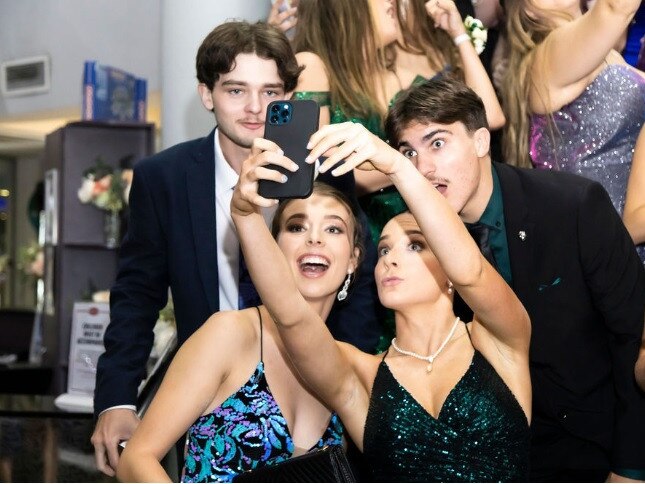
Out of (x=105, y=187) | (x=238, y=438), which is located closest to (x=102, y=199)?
(x=105, y=187)

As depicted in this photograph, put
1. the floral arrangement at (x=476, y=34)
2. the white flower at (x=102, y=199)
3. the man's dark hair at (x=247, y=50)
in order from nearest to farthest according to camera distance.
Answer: the man's dark hair at (x=247, y=50), the floral arrangement at (x=476, y=34), the white flower at (x=102, y=199)

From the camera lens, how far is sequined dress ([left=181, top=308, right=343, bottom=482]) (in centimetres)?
208

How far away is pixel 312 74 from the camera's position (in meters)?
2.85

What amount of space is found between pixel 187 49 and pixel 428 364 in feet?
8.82

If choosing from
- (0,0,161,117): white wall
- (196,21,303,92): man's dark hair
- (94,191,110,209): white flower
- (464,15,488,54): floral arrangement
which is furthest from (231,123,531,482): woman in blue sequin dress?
(0,0,161,117): white wall

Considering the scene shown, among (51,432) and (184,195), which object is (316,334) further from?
(51,432)

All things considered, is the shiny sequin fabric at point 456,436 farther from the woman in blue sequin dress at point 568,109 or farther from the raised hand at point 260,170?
the woman in blue sequin dress at point 568,109

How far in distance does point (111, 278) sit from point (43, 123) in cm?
651

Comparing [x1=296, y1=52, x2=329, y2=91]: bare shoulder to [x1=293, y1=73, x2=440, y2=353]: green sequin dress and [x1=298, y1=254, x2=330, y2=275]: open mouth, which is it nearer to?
[x1=293, y1=73, x2=440, y2=353]: green sequin dress

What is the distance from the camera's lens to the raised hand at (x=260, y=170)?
5.38 feet

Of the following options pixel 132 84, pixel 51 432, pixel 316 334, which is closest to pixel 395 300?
pixel 316 334

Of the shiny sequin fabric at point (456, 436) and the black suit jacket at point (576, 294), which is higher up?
the black suit jacket at point (576, 294)

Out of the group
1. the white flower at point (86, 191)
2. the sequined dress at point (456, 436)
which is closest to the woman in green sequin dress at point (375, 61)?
the sequined dress at point (456, 436)

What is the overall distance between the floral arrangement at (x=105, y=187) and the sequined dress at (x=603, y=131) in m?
3.06
